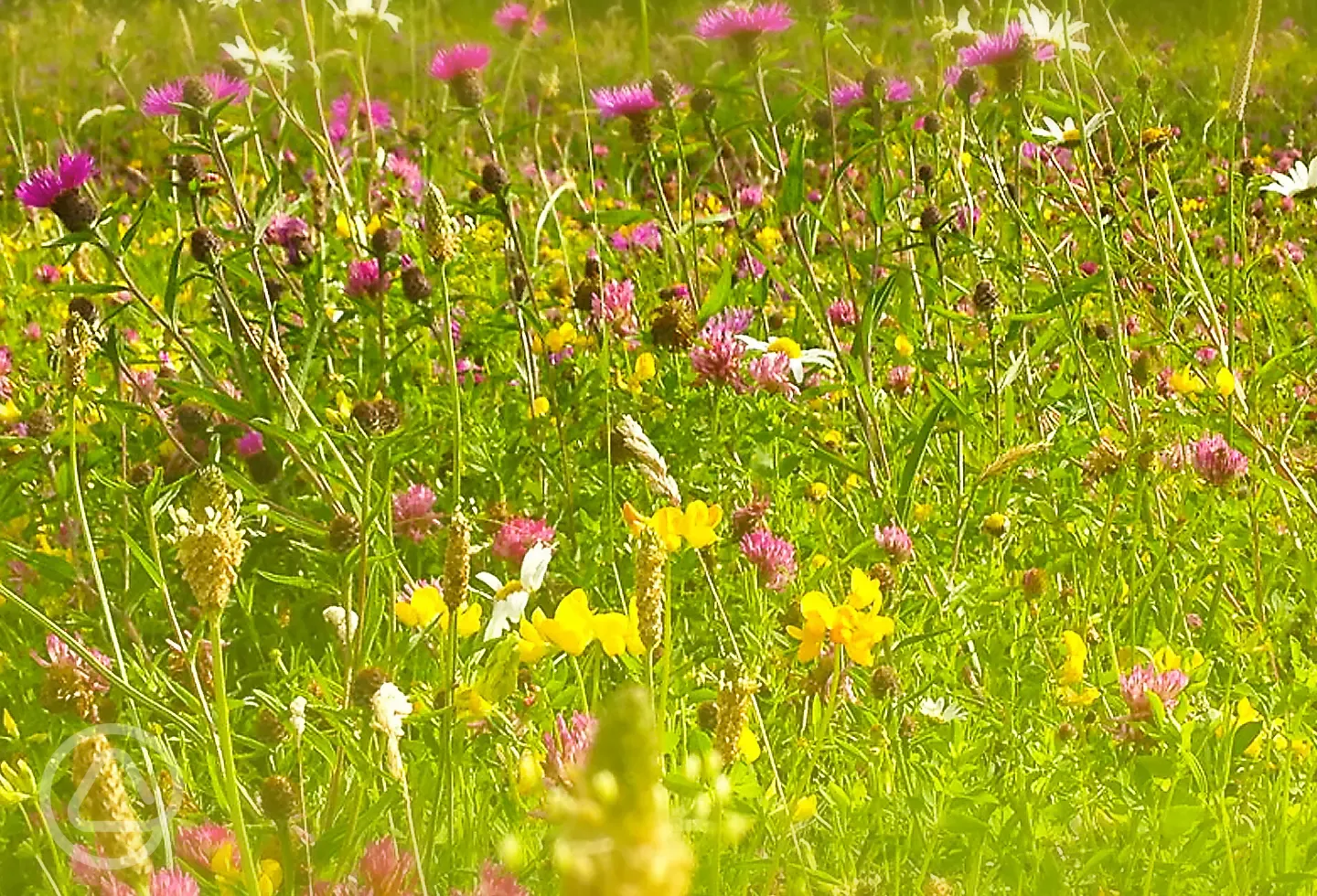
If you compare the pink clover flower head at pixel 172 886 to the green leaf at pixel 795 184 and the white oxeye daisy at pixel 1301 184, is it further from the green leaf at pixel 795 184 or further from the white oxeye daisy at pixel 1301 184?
the white oxeye daisy at pixel 1301 184

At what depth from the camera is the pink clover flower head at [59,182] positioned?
122 cm

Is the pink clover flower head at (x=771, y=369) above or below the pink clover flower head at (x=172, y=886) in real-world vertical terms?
below

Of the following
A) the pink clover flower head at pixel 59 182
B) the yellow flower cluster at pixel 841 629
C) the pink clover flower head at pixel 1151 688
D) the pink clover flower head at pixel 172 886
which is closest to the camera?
the pink clover flower head at pixel 172 886

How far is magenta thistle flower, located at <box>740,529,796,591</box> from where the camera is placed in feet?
4.21

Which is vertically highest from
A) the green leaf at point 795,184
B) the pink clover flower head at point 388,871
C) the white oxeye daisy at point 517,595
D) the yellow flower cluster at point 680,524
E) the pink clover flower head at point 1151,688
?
the yellow flower cluster at point 680,524

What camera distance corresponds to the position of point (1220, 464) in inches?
53.9

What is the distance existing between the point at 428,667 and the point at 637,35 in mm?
6283

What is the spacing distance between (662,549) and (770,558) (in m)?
0.68

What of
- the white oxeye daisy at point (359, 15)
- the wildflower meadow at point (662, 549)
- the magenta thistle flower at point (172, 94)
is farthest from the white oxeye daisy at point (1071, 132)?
the magenta thistle flower at point (172, 94)

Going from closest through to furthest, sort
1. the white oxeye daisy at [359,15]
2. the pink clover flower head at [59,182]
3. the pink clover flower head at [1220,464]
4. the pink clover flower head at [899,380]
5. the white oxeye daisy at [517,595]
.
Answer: the white oxeye daisy at [517,595] → the pink clover flower head at [59,182] → the pink clover flower head at [1220,464] → the white oxeye daisy at [359,15] → the pink clover flower head at [899,380]

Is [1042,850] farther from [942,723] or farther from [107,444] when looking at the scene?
[107,444]

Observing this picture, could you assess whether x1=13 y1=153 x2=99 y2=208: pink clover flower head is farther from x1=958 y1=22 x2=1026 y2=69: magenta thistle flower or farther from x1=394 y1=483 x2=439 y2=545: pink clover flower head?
x1=958 y1=22 x2=1026 y2=69: magenta thistle flower

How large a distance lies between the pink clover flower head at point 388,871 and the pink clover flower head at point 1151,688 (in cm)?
57

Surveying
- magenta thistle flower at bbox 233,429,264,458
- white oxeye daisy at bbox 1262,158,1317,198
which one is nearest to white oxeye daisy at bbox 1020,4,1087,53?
white oxeye daisy at bbox 1262,158,1317,198
